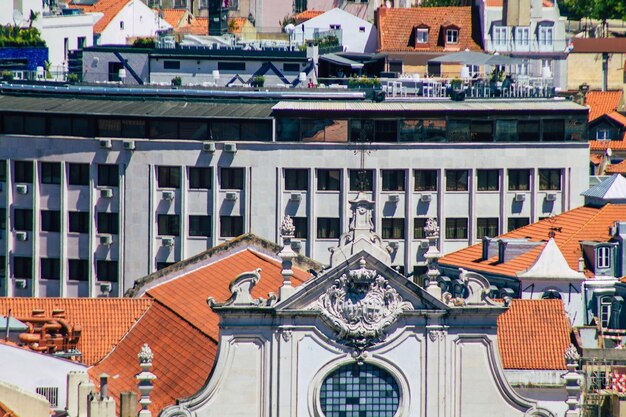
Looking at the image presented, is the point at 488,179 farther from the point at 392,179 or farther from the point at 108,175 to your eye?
the point at 108,175

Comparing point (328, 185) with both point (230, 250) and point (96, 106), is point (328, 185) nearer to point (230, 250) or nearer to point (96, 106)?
point (96, 106)

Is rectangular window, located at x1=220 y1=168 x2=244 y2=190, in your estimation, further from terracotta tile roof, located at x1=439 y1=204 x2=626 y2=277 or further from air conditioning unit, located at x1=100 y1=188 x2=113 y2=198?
terracotta tile roof, located at x1=439 y1=204 x2=626 y2=277

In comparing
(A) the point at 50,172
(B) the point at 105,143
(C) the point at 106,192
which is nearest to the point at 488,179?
(C) the point at 106,192

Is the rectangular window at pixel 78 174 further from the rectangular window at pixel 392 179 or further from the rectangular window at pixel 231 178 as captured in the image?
the rectangular window at pixel 392 179

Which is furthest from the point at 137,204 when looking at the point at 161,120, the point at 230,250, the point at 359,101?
the point at 230,250

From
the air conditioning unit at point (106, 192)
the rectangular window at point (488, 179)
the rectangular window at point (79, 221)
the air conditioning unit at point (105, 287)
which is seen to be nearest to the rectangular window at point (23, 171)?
the rectangular window at point (79, 221)

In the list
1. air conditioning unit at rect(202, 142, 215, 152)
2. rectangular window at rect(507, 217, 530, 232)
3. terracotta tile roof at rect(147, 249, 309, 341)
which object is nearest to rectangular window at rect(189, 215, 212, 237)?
air conditioning unit at rect(202, 142, 215, 152)

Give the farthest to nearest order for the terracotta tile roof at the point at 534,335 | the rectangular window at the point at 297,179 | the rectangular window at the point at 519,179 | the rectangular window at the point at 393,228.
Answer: the rectangular window at the point at 519,179 < the rectangular window at the point at 393,228 < the rectangular window at the point at 297,179 < the terracotta tile roof at the point at 534,335
